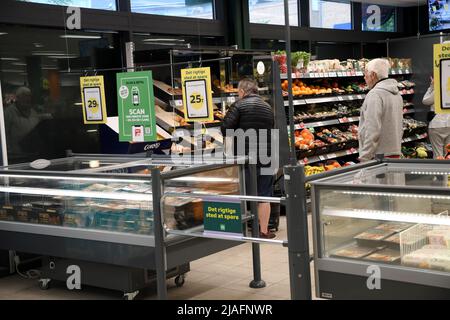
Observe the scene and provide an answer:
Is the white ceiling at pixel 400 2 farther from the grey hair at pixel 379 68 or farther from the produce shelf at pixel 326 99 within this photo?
the grey hair at pixel 379 68

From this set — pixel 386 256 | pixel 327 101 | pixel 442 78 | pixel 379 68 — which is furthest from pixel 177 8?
pixel 386 256

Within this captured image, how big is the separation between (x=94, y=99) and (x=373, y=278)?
393 cm

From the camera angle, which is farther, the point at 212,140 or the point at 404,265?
the point at 212,140

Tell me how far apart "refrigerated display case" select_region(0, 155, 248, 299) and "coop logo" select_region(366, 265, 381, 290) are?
1481mm

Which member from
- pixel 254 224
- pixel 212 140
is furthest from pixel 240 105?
pixel 254 224

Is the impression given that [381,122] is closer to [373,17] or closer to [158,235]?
[158,235]

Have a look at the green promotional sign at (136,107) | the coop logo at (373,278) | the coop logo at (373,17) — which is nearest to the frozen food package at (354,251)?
the coop logo at (373,278)

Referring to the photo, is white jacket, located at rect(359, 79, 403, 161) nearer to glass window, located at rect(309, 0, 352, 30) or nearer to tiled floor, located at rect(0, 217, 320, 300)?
tiled floor, located at rect(0, 217, 320, 300)

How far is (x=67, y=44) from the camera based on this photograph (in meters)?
6.84

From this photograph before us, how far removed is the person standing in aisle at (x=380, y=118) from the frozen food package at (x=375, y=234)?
2027 mm

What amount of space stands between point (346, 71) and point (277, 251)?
14.0 ft

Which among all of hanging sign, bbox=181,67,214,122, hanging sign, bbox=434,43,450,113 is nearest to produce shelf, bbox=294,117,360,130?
hanging sign, bbox=181,67,214,122

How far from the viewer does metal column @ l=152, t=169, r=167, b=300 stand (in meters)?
4.01

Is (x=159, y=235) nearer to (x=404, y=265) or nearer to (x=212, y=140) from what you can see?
(x=404, y=265)
